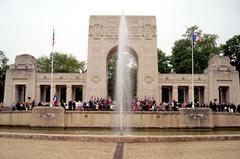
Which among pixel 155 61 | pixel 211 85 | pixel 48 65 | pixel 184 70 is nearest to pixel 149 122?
pixel 155 61

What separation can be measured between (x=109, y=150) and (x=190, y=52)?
5223 cm

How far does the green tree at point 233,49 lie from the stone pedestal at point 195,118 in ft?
127

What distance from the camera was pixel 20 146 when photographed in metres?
12.9

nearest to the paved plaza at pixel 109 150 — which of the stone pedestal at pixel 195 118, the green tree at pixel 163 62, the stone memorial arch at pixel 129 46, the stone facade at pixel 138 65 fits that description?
the stone pedestal at pixel 195 118

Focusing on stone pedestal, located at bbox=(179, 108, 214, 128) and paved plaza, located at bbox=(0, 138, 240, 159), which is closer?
paved plaza, located at bbox=(0, 138, 240, 159)

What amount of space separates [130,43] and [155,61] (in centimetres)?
381

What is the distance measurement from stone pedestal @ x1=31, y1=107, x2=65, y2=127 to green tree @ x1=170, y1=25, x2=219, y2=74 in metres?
39.5

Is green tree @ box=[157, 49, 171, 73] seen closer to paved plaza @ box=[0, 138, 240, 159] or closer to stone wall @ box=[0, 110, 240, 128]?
stone wall @ box=[0, 110, 240, 128]

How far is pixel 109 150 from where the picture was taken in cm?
1199

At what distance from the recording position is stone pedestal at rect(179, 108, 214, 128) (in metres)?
24.8

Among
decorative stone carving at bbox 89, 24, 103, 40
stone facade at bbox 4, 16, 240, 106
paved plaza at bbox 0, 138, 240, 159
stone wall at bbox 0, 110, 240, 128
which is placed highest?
decorative stone carving at bbox 89, 24, 103, 40

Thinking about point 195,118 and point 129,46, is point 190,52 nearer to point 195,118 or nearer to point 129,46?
point 129,46

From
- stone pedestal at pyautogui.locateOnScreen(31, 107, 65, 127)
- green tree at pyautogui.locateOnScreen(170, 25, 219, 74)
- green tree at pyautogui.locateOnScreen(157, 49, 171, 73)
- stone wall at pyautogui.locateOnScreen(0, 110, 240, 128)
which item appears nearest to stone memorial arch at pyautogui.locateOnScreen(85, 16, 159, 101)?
stone wall at pyautogui.locateOnScreen(0, 110, 240, 128)

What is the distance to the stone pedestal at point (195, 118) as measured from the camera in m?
24.8
